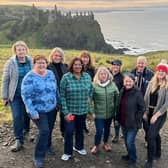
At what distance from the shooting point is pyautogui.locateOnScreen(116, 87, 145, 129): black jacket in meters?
8.16

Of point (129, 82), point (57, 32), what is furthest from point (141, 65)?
point (57, 32)

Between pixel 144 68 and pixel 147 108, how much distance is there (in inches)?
49.2

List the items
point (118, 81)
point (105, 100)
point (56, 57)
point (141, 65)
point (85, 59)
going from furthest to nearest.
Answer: point (85, 59)
point (118, 81)
point (141, 65)
point (56, 57)
point (105, 100)

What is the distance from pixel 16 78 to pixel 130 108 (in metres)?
2.56

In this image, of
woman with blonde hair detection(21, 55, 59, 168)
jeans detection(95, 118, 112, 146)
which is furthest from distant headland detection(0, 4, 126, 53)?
woman with blonde hair detection(21, 55, 59, 168)

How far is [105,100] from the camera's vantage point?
27.7 feet

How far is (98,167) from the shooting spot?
8.48 m

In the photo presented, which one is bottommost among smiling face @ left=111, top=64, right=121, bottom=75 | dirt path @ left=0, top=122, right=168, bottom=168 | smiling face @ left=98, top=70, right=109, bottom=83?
dirt path @ left=0, top=122, right=168, bottom=168

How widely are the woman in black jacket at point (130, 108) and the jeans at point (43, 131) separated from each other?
1.57 metres

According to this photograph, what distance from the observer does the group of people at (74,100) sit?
760 cm

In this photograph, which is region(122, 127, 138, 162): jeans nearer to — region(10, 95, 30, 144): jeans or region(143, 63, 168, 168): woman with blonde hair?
region(143, 63, 168, 168): woman with blonde hair

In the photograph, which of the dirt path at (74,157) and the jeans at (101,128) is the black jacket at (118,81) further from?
the dirt path at (74,157)

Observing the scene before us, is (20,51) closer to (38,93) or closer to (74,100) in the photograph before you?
(38,93)

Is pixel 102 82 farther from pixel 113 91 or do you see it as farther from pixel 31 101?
pixel 31 101
